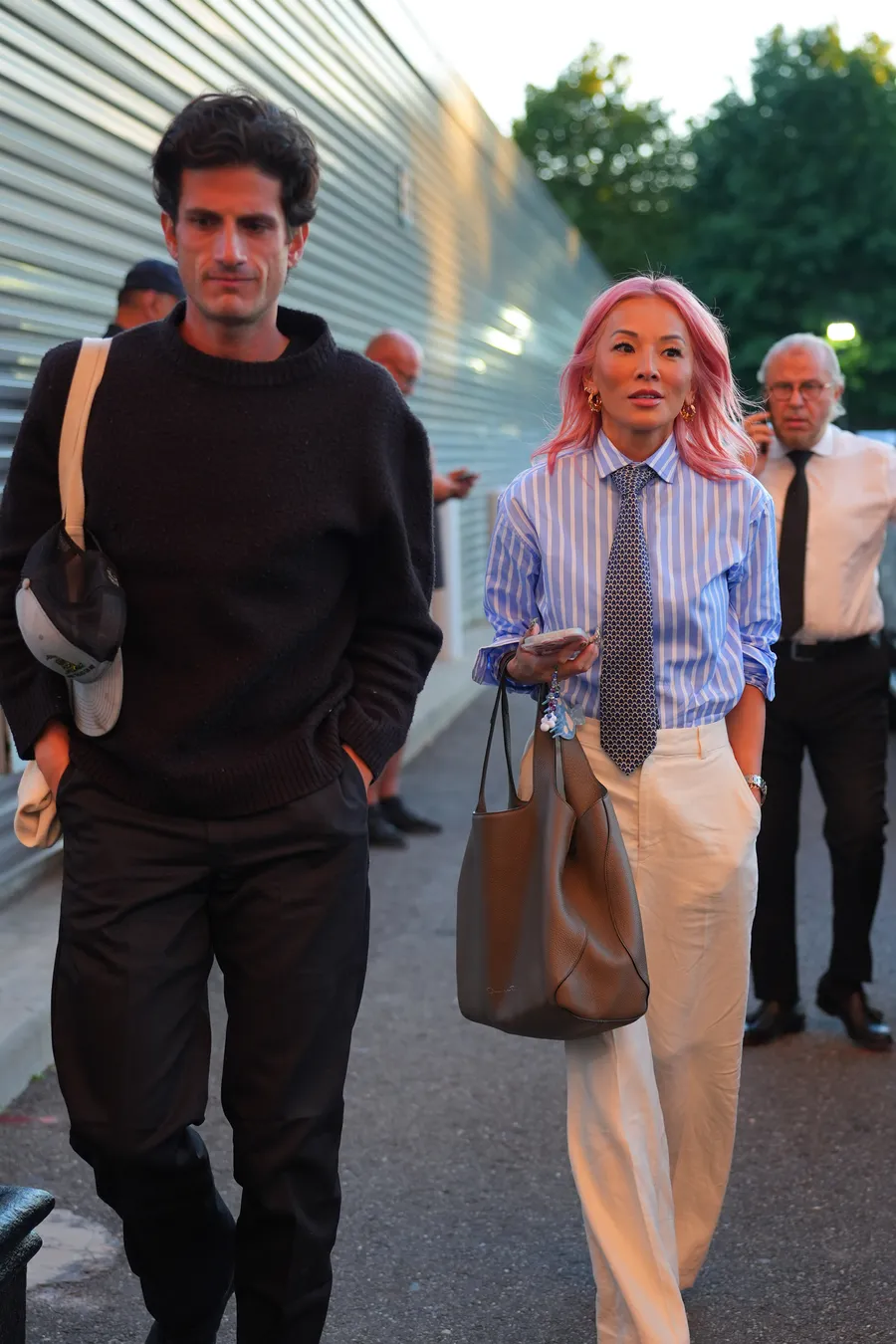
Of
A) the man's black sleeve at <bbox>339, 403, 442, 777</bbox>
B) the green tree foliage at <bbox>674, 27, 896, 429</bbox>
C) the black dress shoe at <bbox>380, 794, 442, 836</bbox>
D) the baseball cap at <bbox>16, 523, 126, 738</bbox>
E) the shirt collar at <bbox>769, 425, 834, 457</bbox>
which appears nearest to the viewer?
the baseball cap at <bbox>16, 523, 126, 738</bbox>

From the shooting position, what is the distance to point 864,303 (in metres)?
44.9

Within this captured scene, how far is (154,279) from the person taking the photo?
625 centimetres

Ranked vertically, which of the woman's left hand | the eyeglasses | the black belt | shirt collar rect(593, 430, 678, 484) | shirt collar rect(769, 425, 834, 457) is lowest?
the black belt

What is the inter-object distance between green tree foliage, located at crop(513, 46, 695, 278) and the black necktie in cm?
6744

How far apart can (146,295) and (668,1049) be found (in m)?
3.67

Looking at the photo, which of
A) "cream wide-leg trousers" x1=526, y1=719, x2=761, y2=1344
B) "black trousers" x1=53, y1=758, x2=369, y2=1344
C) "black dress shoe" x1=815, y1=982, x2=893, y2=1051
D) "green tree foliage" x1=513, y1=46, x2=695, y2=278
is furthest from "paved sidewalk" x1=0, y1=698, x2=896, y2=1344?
"green tree foliage" x1=513, y1=46, x2=695, y2=278

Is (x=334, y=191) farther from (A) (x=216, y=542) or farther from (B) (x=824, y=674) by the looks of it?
(A) (x=216, y=542)

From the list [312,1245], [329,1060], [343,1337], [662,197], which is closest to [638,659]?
[329,1060]

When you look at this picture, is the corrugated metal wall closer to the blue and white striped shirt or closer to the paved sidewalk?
the blue and white striped shirt

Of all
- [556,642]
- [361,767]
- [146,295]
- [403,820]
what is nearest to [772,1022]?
[556,642]

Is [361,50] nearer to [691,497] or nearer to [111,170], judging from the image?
[111,170]

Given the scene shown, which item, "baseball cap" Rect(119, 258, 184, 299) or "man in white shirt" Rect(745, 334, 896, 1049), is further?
"baseball cap" Rect(119, 258, 184, 299)

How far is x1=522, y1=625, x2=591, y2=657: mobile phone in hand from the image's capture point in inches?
124

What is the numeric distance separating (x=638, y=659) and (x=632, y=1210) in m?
1.01
